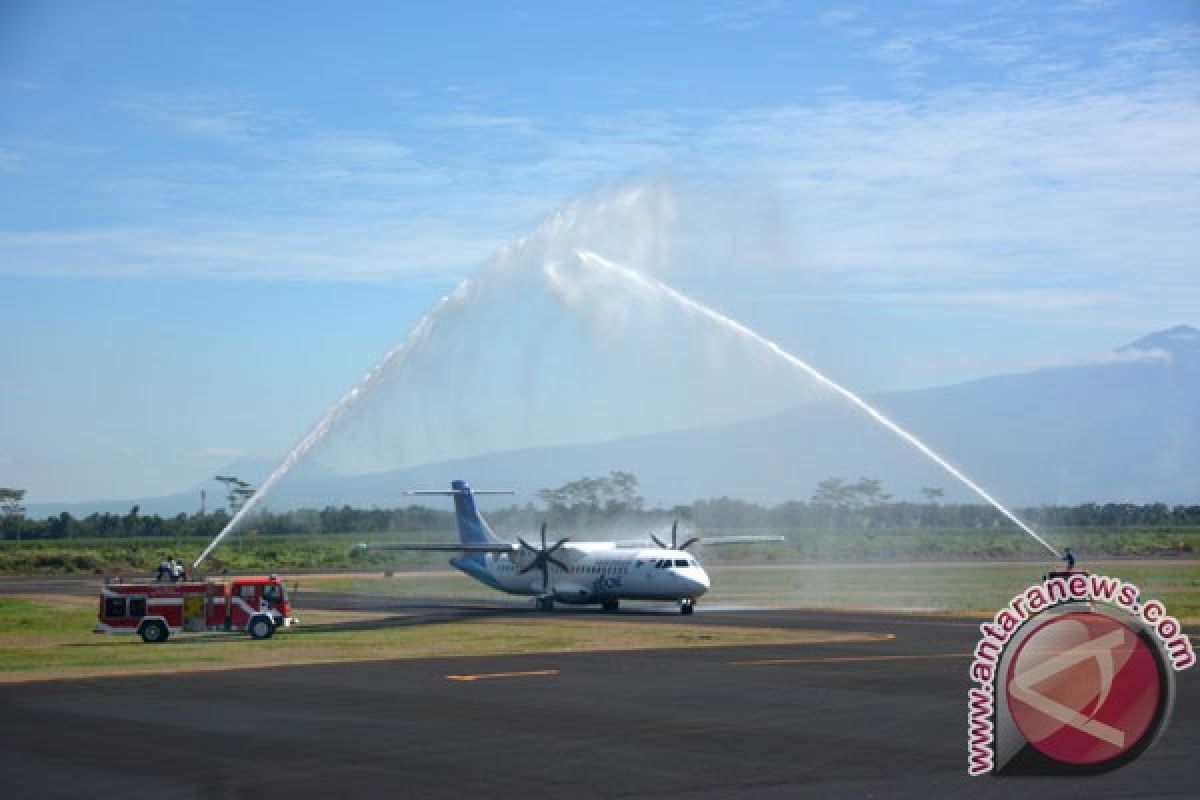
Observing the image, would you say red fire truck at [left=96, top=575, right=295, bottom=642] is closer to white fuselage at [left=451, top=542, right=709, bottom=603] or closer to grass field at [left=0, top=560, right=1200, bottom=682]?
grass field at [left=0, top=560, right=1200, bottom=682]

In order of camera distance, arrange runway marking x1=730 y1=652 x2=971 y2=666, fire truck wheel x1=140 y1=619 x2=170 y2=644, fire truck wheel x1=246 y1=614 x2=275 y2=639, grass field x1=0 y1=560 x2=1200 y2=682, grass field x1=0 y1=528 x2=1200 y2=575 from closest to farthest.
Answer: runway marking x1=730 y1=652 x2=971 y2=666 < grass field x1=0 y1=560 x2=1200 y2=682 < fire truck wheel x1=140 y1=619 x2=170 y2=644 < fire truck wheel x1=246 y1=614 x2=275 y2=639 < grass field x1=0 y1=528 x2=1200 y2=575

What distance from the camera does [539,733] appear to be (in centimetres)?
2325

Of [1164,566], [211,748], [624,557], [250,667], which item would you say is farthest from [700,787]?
[1164,566]

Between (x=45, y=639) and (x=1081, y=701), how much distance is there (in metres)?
34.9

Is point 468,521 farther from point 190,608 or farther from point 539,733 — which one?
point 539,733

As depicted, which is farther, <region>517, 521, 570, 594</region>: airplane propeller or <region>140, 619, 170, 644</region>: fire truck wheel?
<region>517, 521, 570, 594</region>: airplane propeller

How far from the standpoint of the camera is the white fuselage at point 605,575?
57531 mm

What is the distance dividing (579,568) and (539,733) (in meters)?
37.9

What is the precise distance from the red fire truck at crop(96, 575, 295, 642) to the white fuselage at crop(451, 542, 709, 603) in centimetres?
1791

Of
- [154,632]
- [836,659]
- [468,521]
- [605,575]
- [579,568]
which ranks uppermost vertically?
[468,521]

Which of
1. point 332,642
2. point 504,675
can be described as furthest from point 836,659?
point 332,642

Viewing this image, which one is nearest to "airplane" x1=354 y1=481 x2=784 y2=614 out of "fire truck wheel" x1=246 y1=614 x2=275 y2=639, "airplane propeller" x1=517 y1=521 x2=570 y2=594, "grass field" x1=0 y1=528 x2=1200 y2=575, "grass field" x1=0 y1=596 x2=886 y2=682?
"airplane propeller" x1=517 y1=521 x2=570 y2=594

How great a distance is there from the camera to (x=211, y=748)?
2178 cm

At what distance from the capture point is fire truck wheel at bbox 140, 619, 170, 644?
42719 millimetres
